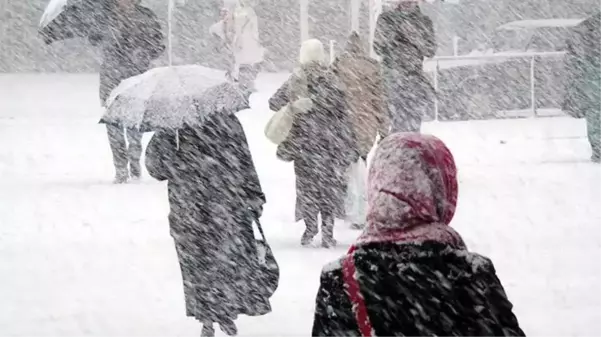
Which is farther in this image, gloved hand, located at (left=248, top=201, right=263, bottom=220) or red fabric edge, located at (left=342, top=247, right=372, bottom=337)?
gloved hand, located at (left=248, top=201, right=263, bottom=220)

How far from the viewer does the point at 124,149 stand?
12430 mm

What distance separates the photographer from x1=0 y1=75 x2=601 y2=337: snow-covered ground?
22.8ft

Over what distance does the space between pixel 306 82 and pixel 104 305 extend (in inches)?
91.1

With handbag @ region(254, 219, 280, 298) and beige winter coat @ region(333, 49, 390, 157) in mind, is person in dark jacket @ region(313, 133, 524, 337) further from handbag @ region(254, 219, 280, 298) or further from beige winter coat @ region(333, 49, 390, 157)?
beige winter coat @ region(333, 49, 390, 157)

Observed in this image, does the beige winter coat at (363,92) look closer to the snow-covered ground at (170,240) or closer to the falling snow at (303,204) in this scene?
the falling snow at (303,204)

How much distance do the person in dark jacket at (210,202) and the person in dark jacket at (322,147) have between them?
260 centimetres

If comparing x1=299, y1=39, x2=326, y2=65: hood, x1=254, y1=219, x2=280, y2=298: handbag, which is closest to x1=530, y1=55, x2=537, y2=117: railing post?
x1=299, y1=39, x2=326, y2=65: hood

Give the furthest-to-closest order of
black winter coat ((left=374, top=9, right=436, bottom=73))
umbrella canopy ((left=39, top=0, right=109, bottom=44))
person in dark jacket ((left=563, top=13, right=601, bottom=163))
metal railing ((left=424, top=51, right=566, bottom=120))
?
metal railing ((left=424, top=51, right=566, bottom=120))
person in dark jacket ((left=563, top=13, right=601, bottom=163))
umbrella canopy ((left=39, top=0, right=109, bottom=44))
black winter coat ((left=374, top=9, right=436, bottom=73))

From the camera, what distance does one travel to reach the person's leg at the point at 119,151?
40.3 ft

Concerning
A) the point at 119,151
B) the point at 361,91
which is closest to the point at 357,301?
the point at 361,91

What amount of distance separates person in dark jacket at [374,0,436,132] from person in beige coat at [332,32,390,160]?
158cm

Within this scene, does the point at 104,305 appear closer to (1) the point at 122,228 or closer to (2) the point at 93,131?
(1) the point at 122,228

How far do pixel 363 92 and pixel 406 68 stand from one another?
1891 millimetres

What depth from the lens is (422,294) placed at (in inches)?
119
